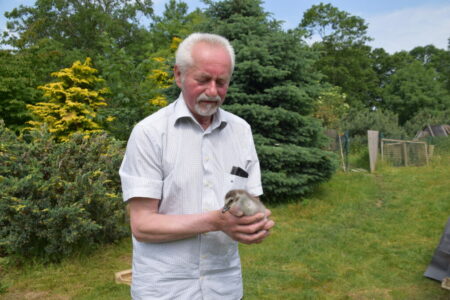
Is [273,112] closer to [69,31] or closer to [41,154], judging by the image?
[41,154]

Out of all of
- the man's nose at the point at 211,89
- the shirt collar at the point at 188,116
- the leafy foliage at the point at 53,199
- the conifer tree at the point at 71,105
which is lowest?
the leafy foliage at the point at 53,199

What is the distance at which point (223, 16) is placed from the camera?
10227mm

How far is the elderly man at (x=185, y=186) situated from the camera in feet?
5.84

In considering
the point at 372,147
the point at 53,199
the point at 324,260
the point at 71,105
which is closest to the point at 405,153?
the point at 372,147

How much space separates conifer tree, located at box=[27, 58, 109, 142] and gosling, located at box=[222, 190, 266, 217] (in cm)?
937

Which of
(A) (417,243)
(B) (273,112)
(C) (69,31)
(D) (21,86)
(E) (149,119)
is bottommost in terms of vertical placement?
(A) (417,243)

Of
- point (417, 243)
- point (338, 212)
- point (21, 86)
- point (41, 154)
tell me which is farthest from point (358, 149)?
point (41, 154)

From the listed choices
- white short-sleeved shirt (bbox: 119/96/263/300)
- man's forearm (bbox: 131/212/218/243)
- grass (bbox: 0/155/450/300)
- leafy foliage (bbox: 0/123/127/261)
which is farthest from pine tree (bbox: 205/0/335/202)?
man's forearm (bbox: 131/212/218/243)

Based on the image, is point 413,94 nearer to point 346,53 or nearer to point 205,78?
point 346,53

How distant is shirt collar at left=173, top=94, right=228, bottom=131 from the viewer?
192 centimetres

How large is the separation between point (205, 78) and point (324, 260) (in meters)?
5.46

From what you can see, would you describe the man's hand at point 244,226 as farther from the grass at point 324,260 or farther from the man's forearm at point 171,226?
the grass at point 324,260

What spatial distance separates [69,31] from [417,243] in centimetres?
3194

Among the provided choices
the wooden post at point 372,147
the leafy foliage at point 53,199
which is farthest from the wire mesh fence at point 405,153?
the leafy foliage at point 53,199
